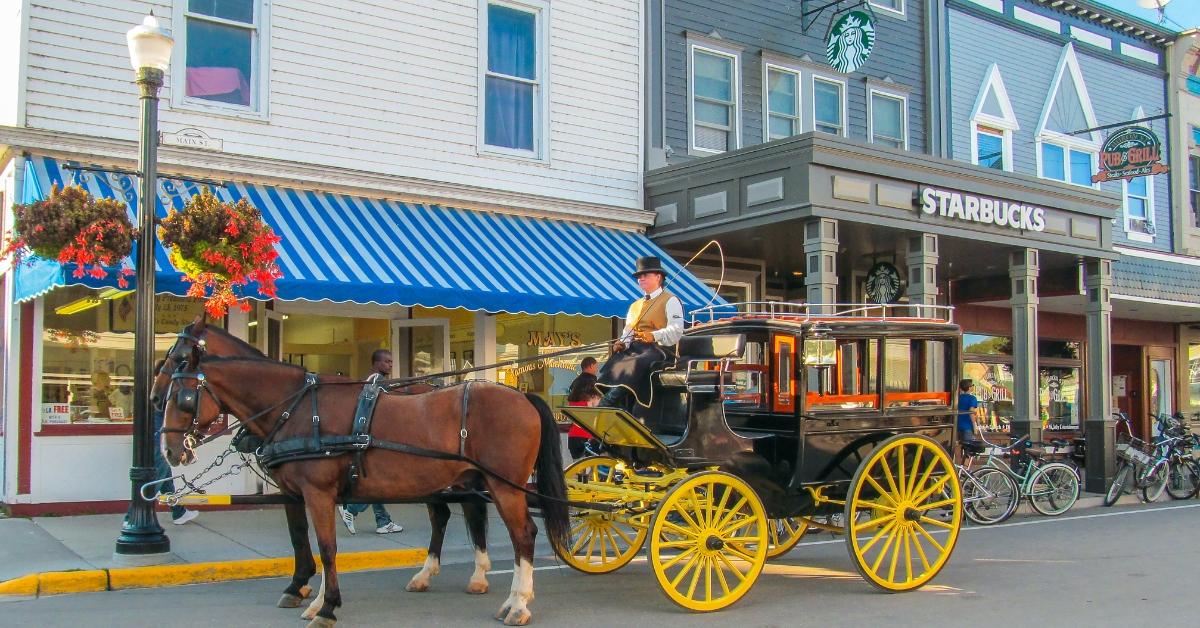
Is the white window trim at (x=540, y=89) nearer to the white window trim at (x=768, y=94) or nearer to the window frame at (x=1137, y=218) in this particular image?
the white window trim at (x=768, y=94)

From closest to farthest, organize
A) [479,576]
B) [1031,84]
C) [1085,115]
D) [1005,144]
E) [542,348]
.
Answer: [479,576] → [542,348] → [1005,144] → [1031,84] → [1085,115]

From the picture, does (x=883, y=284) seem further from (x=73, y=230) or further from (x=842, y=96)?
(x=73, y=230)

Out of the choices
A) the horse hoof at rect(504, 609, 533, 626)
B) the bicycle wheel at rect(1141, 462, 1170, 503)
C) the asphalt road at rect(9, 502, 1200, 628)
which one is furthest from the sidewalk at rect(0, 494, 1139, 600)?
the bicycle wheel at rect(1141, 462, 1170, 503)

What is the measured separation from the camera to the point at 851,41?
1688 centimetres

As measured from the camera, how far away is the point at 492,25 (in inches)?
558

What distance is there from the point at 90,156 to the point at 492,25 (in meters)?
5.60

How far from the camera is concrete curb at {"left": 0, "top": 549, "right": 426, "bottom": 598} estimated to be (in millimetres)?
7785

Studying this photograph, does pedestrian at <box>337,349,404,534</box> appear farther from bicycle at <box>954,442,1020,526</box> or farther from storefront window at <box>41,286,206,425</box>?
bicycle at <box>954,442,1020,526</box>

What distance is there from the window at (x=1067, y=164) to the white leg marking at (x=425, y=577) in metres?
16.4

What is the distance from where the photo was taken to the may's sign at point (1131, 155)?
18.2m

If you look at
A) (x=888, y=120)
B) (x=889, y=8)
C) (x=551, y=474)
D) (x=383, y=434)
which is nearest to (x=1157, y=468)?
(x=888, y=120)

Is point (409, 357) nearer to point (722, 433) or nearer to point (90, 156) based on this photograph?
point (90, 156)

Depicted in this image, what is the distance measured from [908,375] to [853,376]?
70 cm

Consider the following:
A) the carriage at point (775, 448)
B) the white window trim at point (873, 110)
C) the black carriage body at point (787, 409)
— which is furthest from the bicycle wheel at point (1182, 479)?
the black carriage body at point (787, 409)
